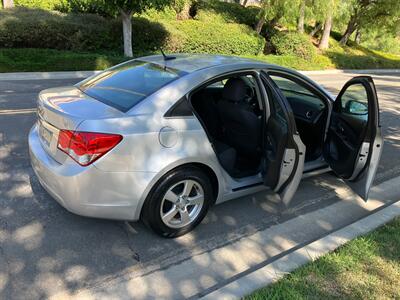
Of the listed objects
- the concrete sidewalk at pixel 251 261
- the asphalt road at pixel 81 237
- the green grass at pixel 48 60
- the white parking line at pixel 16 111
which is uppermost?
the concrete sidewalk at pixel 251 261

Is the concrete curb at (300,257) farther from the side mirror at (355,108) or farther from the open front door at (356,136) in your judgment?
the side mirror at (355,108)

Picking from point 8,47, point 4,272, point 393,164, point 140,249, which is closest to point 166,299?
point 140,249

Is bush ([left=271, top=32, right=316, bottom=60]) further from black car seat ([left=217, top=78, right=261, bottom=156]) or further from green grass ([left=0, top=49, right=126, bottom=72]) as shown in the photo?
black car seat ([left=217, top=78, right=261, bottom=156])

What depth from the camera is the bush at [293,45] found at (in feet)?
75.3

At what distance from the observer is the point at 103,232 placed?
3551mm

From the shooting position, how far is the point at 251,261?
11.0 feet

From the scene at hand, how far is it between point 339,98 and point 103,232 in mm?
2811

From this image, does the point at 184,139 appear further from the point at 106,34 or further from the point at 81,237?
the point at 106,34

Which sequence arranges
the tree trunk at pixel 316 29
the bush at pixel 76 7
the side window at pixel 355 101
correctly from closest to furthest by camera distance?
the side window at pixel 355 101, the bush at pixel 76 7, the tree trunk at pixel 316 29

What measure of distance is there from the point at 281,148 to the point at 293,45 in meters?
20.8

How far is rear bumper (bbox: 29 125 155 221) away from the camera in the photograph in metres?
3.00

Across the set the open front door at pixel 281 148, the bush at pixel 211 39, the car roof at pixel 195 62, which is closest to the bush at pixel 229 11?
the bush at pixel 211 39

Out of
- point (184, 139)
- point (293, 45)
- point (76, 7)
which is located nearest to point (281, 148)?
point (184, 139)

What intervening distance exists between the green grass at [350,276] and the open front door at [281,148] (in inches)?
27.8
